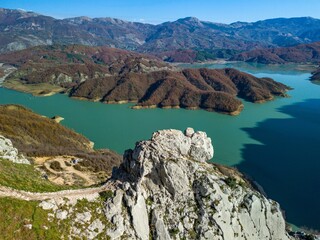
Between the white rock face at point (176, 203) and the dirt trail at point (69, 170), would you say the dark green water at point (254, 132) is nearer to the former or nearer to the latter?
the dirt trail at point (69, 170)

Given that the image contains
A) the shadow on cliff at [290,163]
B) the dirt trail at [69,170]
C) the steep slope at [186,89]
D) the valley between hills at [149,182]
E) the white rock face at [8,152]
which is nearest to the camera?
the valley between hills at [149,182]

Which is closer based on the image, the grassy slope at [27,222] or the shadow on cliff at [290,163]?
the grassy slope at [27,222]

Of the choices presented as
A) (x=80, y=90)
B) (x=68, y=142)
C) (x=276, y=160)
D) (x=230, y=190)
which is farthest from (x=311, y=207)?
(x=80, y=90)

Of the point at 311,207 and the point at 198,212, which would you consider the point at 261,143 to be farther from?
the point at 198,212

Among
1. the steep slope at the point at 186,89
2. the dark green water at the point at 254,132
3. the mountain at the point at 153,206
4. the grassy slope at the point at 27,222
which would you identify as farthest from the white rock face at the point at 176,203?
the steep slope at the point at 186,89

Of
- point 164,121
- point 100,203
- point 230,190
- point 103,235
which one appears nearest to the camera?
point 103,235

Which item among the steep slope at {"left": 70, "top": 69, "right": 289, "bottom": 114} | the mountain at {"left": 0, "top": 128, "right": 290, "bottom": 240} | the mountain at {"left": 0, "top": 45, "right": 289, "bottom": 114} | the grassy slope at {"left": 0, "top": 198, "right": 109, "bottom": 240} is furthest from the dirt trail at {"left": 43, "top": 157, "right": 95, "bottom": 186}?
the mountain at {"left": 0, "top": 45, "right": 289, "bottom": 114}

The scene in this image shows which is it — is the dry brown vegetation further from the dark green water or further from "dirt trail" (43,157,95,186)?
the dark green water

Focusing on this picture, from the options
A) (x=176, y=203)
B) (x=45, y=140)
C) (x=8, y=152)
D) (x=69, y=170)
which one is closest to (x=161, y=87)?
(x=45, y=140)
